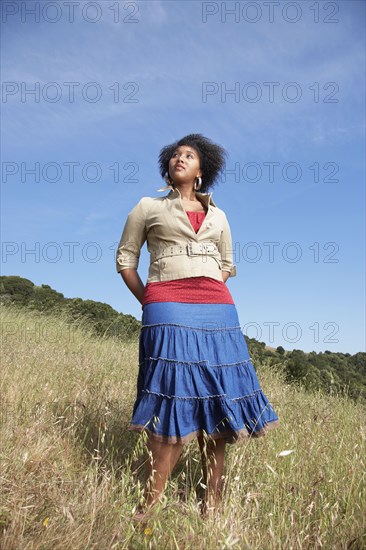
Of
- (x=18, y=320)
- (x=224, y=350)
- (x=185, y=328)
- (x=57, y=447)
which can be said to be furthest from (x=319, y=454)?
(x=18, y=320)

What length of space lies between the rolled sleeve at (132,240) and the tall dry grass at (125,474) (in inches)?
37.0

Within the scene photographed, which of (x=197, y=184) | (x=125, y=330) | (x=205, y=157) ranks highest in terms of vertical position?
(x=205, y=157)

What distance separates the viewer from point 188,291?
9.84 ft

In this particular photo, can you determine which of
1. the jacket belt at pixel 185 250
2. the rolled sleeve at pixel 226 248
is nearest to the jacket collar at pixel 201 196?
the rolled sleeve at pixel 226 248

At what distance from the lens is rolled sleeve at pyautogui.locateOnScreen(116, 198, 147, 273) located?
3188 millimetres

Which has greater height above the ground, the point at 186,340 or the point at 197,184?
the point at 197,184

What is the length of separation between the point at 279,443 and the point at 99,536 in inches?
80.7

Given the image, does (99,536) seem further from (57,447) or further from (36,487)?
(57,447)

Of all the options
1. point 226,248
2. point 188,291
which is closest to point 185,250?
point 188,291

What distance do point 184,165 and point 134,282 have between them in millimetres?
806

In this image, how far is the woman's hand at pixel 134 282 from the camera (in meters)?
3.19

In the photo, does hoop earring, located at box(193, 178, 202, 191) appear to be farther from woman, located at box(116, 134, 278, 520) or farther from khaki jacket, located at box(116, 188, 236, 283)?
khaki jacket, located at box(116, 188, 236, 283)

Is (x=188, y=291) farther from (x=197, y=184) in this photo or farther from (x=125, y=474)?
(x=125, y=474)

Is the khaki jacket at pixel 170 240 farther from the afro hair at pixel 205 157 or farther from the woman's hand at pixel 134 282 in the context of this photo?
the afro hair at pixel 205 157
